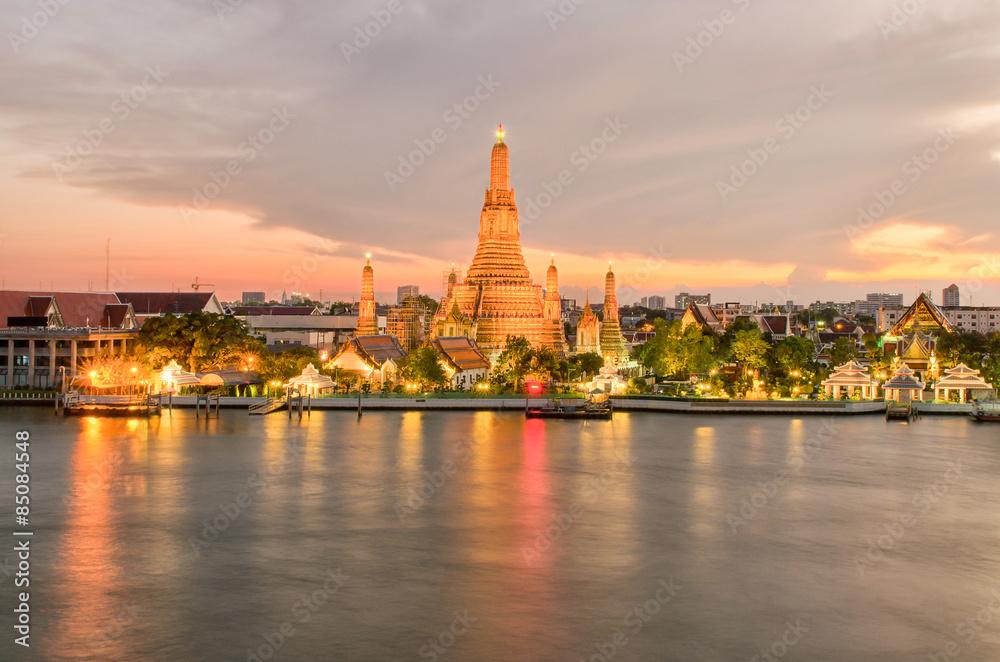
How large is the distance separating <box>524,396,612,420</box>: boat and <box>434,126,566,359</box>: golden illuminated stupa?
2159 cm

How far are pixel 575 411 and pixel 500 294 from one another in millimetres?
28475

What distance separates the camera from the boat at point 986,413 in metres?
50.5

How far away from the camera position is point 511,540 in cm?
2436

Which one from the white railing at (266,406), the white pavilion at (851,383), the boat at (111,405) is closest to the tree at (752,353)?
the white pavilion at (851,383)

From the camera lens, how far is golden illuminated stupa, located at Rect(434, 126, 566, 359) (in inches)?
3056

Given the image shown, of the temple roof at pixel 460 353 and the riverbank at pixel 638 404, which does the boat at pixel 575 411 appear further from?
the temple roof at pixel 460 353

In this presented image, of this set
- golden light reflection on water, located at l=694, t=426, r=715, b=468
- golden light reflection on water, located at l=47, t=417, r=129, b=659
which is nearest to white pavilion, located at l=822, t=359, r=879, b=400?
golden light reflection on water, located at l=694, t=426, r=715, b=468

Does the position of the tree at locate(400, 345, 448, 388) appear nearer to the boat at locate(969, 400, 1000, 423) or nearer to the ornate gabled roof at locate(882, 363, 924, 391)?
the ornate gabled roof at locate(882, 363, 924, 391)

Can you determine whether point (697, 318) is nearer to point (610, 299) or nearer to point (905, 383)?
point (610, 299)

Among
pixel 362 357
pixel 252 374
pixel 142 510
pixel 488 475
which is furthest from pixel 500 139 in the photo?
pixel 142 510

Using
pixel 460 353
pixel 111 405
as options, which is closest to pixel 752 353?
pixel 460 353

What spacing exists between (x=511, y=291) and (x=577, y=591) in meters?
60.5

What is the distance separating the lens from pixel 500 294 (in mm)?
79750

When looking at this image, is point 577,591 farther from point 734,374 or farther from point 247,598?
point 734,374
